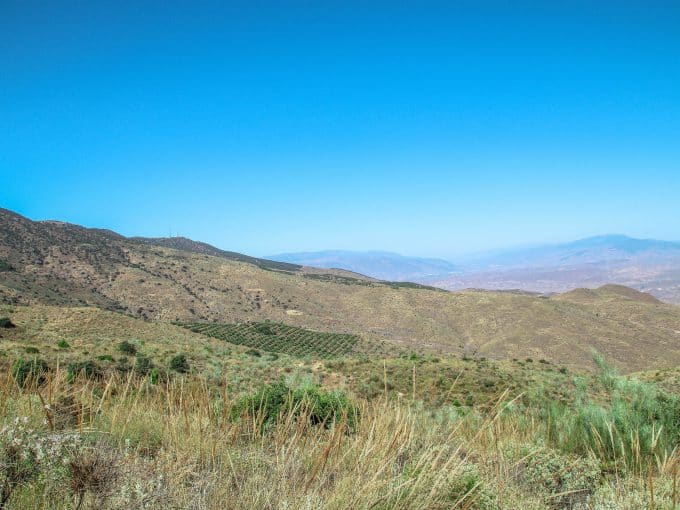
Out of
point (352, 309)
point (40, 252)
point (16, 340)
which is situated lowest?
point (352, 309)

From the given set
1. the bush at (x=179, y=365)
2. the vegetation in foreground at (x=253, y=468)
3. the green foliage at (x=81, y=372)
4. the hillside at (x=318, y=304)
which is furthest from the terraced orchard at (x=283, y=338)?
the vegetation in foreground at (x=253, y=468)

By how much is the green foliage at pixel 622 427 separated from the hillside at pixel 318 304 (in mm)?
53752

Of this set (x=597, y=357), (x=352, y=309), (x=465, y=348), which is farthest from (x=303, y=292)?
(x=597, y=357)

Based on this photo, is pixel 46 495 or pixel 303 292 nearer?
pixel 46 495

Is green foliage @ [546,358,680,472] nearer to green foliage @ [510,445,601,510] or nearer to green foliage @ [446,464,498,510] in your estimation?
green foliage @ [510,445,601,510]

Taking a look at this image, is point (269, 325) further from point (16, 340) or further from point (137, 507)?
point (137, 507)

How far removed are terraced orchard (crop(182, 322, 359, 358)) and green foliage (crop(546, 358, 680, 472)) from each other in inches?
1754

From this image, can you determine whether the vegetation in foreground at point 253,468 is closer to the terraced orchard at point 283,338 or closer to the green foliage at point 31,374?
the green foliage at point 31,374

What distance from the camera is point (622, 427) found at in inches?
253

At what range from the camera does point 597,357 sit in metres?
9.27

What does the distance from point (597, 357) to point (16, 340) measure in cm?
3091

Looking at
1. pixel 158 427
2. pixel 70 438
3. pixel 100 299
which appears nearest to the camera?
pixel 70 438

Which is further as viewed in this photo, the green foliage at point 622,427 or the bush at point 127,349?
the bush at point 127,349

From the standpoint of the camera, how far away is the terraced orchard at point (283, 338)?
5356 cm
